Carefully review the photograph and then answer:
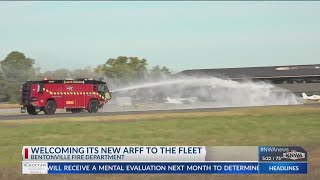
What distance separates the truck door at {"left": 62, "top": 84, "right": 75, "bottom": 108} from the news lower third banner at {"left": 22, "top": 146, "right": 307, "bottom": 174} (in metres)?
31.2

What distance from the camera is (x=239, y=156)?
13.3 metres

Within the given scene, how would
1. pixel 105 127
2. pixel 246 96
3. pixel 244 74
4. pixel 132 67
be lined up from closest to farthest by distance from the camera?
pixel 105 127 < pixel 246 96 < pixel 244 74 < pixel 132 67

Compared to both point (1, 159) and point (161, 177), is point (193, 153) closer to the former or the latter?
point (161, 177)

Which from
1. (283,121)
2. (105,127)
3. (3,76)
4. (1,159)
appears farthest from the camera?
(3,76)

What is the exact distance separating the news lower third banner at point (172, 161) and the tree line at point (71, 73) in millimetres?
60519

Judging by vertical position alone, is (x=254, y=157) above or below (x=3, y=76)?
below

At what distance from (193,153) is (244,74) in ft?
353

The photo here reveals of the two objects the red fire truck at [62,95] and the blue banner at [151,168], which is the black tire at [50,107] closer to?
the red fire truck at [62,95]

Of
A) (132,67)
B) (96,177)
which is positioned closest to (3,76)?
(132,67)

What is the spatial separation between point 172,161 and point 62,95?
3227 cm

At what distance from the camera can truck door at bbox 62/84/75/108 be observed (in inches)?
1754

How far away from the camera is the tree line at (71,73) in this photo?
96125mm

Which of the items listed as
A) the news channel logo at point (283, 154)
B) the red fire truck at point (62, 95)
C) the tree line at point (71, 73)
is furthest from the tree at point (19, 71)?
the news channel logo at point (283, 154)

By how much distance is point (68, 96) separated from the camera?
4466 centimetres
